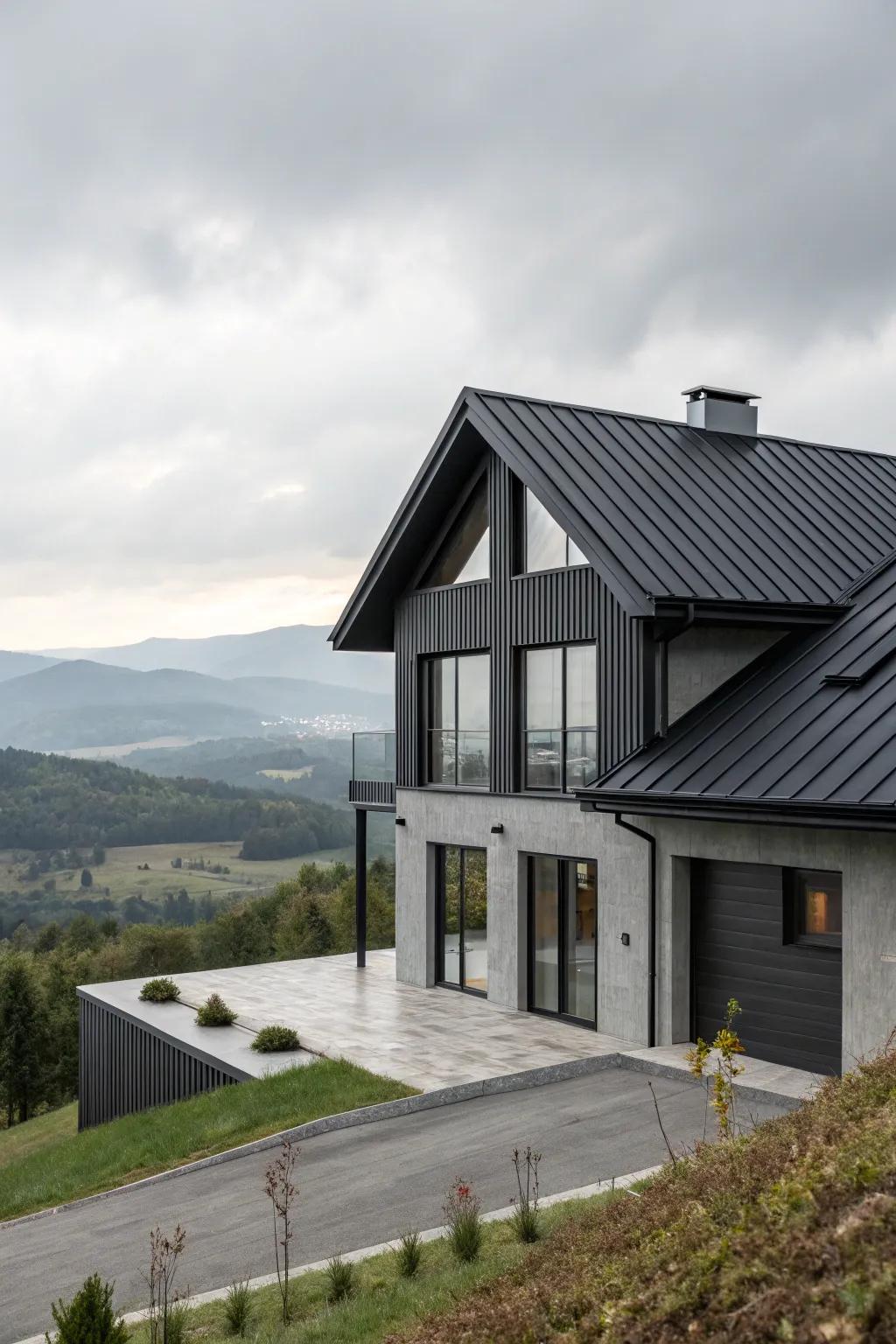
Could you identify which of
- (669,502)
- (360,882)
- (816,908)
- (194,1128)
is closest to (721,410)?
(669,502)

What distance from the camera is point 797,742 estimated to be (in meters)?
13.4

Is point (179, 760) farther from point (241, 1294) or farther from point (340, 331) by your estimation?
point (241, 1294)

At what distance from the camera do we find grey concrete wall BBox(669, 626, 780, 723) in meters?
15.6

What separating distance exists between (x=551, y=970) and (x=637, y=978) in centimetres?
207

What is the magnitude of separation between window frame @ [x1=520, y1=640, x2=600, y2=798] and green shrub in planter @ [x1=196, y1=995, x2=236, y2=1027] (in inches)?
212

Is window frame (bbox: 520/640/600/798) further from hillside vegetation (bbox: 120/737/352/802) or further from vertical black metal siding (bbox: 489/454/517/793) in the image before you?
hillside vegetation (bbox: 120/737/352/802)

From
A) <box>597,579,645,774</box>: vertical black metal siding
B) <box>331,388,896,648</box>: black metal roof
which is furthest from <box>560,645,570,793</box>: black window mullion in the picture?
<box>331,388,896,648</box>: black metal roof

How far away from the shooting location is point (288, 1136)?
12289 mm

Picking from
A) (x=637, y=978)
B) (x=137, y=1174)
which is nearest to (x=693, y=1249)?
(x=137, y=1174)

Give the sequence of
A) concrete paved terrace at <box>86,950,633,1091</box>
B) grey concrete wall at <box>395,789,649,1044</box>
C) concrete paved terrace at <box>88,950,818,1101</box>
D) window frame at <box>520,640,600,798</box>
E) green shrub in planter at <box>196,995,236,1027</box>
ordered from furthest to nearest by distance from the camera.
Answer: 1. green shrub in planter at <box>196,995,236,1027</box>
2. window frame at <box>520,640,600,798</box>
3. grey concrete wall at <box>395,789,649,1044</box>
4. concrete paved terrace at <box>86,950,633,1091</box>
5. concrete paved terrace at <box>88,950,818,1101</box>

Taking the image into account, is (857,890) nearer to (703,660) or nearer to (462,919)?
(703,660)

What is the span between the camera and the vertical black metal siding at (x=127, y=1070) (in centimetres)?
1647

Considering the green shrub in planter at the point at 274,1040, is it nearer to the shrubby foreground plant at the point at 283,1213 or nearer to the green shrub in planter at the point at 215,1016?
the green shrub in planter at the point at 215,1016

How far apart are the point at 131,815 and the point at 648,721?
372 feet
